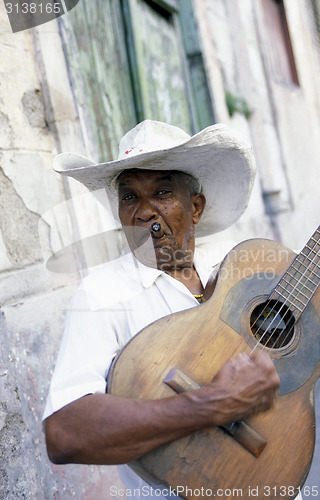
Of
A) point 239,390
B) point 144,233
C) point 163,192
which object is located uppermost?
point 163,192

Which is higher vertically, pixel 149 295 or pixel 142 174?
pixel 142 174

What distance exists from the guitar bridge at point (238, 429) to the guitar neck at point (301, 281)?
0.40 metres

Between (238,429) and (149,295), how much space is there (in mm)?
535

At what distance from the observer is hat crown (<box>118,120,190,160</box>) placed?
5.57 feet

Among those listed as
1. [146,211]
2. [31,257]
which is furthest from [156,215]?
[31,257]

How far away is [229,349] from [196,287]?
42cm

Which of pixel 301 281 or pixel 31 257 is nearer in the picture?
pixel 301 281

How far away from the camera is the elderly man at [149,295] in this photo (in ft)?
4.19

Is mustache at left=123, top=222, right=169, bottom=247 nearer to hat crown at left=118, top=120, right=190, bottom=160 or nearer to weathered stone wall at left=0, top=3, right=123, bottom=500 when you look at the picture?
hat crown at left=118, top=120, right=190, bottom=160

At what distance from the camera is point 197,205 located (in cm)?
198

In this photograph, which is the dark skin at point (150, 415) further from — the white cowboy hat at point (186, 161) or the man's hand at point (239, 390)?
the white cowboy hat at point (186, 161)

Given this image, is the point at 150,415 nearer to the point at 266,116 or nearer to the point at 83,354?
the point at 83,354

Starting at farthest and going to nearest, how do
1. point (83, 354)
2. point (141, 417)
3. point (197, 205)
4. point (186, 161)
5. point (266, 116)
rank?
point (266, 116)
point (197, 205)
point (186, 161)
point (83, 354)
point (141, 417)

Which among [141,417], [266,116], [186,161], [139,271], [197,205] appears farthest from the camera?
[266,116]
